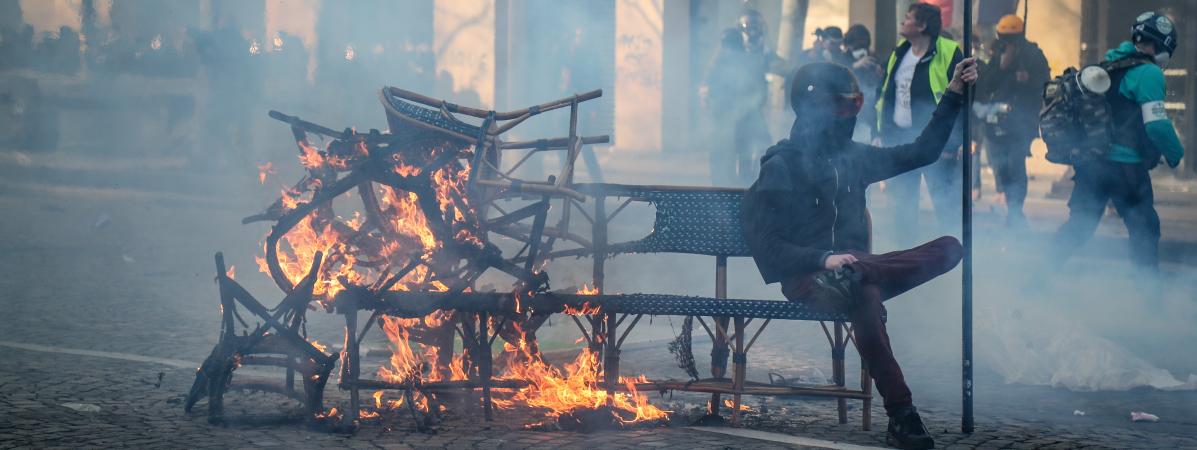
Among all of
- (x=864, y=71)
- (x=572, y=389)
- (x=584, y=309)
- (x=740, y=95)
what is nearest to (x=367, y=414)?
(x=572, y=389)

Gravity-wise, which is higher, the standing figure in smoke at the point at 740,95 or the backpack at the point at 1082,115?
the standing figure in smoke at the point at 740,95

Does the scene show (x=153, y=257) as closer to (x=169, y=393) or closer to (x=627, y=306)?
(x=169, y=393)

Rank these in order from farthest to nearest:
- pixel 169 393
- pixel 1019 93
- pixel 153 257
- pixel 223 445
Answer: pixel 1019 93
pixel 153 257
pixel 169 393
pixel 223 445

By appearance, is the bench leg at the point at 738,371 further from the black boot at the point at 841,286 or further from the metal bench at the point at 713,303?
the black boot at the point at 841,286

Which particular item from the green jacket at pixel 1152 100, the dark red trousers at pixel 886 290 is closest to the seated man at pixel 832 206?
the dark red trousers at pixel 886 290

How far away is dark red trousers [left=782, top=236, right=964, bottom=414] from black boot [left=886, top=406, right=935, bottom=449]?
0.03 m

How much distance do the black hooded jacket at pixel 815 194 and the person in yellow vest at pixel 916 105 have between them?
13.7 ft

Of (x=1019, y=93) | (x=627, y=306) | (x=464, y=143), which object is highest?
(x=1019, y=93)

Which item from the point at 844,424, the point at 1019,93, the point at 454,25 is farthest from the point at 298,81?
the point at 844,424

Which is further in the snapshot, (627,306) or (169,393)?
(169,393)

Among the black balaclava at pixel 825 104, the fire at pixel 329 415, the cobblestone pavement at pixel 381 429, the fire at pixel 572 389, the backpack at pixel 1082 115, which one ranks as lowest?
the cobblestone pavement at pixel 381 429

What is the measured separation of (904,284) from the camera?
202 inches

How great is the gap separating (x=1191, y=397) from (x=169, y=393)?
190 inches

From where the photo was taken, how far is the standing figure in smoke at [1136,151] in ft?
26.8
